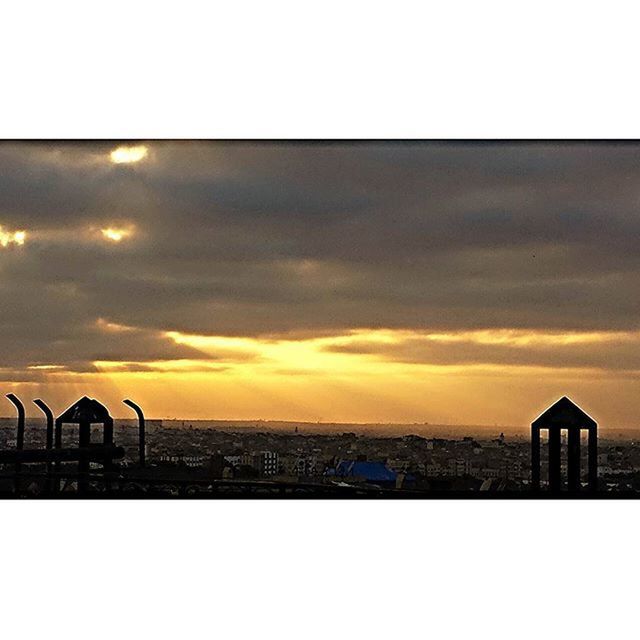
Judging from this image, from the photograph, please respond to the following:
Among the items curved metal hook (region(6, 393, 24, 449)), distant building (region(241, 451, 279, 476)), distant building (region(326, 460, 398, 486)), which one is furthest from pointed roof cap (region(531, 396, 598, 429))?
curved metal hook (region(6, 393, 24, 449))

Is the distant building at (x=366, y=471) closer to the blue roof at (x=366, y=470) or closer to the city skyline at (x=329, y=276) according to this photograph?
the blue roof at (x=366, y=470)

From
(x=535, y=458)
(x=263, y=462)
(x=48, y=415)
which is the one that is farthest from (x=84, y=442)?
(x=535, y=458)

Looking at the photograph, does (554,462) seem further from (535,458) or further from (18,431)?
(18,431)

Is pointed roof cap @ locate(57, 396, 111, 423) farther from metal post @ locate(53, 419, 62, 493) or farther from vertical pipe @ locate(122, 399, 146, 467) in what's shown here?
vertical pipe @ locate(122, 399, 146, 467)

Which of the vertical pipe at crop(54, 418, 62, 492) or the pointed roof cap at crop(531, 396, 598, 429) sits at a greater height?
the pointed roof cap at crop(531, 396, 598, 429)

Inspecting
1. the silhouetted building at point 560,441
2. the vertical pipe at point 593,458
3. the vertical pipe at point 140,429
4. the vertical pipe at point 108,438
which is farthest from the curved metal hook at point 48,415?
the vertical pipe at point 593,458

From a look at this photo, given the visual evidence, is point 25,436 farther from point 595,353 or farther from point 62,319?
point 595,353

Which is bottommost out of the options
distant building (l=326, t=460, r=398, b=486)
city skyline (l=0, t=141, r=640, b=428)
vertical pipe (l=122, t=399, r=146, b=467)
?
distant building (l=326, t=460, r=398, b=486)
